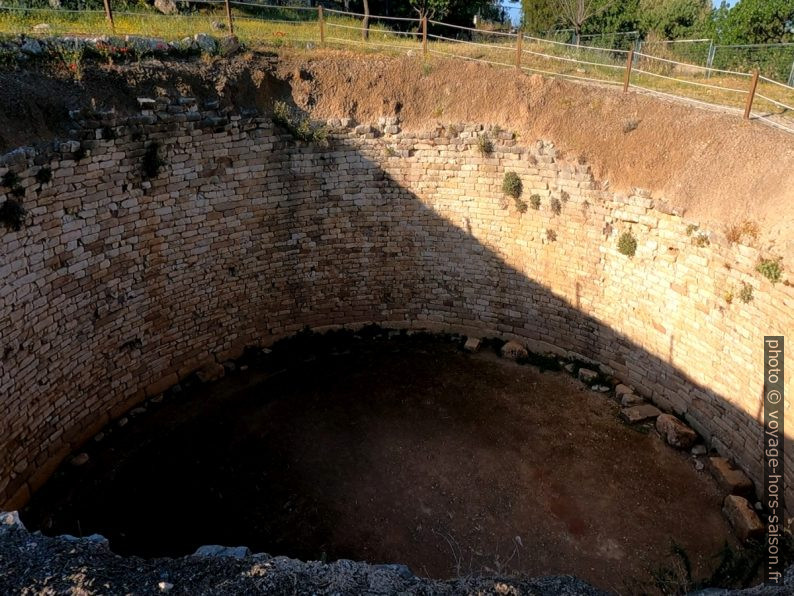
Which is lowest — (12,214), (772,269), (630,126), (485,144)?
(772,269)

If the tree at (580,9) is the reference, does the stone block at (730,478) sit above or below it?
below

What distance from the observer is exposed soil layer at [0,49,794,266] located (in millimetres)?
9859

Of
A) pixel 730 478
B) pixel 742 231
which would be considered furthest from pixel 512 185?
pixel 730 478

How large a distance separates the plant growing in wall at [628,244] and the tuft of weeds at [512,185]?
2289mm

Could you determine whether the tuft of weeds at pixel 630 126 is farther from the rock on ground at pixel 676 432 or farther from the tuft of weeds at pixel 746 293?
the rock on ground at pixel 676 432

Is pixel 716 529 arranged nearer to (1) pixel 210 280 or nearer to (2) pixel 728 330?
(2) pixel 728 330

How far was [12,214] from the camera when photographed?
30.1 feet

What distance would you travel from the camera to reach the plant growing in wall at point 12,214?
909 centimetres

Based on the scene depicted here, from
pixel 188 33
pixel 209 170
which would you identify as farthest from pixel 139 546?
pixel 188 33

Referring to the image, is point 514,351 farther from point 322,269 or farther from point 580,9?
point 580,9

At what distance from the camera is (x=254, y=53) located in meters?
13.0

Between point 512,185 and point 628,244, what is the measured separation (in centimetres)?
262

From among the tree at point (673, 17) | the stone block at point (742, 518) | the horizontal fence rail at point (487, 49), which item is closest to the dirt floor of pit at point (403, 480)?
the stone block at point (742, 518)

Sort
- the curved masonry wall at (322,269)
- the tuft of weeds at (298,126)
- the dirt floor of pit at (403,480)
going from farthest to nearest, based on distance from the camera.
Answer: the tuft of weeds at (298,126)
the curved masonry wall at (322,269)
the dirt floor of pit at (403,480)
